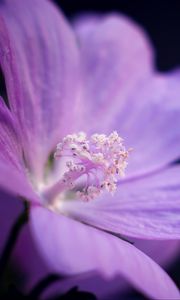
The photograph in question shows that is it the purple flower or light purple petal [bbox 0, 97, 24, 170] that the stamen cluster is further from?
light purple petal [bbox 0, 97, 24, 170]

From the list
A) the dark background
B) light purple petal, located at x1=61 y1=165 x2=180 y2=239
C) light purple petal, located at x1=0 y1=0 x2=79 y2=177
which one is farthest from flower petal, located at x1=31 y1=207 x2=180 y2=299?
the dark background

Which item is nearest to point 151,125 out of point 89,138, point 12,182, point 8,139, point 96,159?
point 89,138

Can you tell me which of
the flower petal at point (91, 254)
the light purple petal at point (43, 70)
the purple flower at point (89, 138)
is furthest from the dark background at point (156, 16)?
the flower petal at point (91, 254)

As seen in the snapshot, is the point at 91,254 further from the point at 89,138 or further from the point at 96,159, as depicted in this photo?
the point at 89,138

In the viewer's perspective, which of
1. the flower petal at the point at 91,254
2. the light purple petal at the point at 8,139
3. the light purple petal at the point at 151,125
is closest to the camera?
the flower petal at the point at 91,254

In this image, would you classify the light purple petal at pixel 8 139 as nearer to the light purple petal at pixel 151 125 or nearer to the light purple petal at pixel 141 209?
the light purple petal at pixel 141 209

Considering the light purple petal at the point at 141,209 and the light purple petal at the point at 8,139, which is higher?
the light purple petal at the point at 8,139

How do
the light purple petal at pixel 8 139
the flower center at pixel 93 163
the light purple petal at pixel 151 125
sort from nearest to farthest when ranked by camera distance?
the light purple petal at pixel 8 139
the flower center at pixel 93 163
the light purple petal at pixel 151 125
